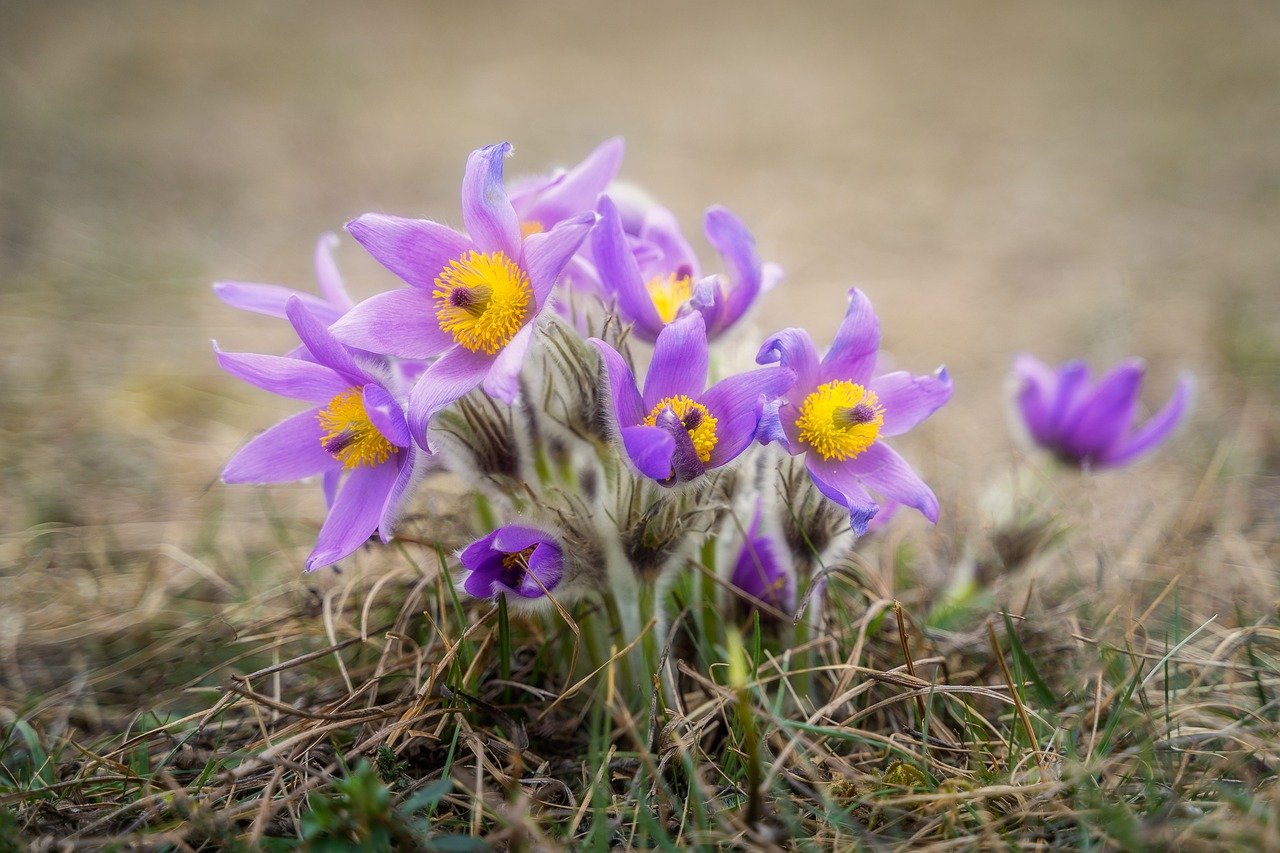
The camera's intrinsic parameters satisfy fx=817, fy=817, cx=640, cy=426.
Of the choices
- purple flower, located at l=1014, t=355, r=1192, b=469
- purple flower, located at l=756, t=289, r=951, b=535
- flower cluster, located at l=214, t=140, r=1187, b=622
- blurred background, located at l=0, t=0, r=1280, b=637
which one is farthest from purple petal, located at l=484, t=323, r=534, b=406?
purple flower, located at l=1014, t=355, r=1192, b=469

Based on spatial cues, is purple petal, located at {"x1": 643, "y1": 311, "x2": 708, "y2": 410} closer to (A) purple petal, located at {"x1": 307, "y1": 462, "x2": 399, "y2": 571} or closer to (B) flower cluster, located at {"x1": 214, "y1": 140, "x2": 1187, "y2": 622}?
(B) flower cluster, located at {"x1": 214, "y1": 140, "x2": 1187, "y2": 622}

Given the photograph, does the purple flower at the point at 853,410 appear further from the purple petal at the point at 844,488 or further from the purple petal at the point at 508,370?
the purple petal at the point at 508,370

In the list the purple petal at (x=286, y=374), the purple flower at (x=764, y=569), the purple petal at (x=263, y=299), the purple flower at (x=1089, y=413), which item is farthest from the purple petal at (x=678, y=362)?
the purple flower at (x=1089, y=413)

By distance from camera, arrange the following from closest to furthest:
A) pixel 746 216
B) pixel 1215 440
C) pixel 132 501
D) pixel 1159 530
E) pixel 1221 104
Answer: pixel 1159 530, pixel 132 501, pixel 1215 440, pixel 746 216, pixel 1221 104

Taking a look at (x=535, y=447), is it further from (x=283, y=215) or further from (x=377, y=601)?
(x=283, y=215)

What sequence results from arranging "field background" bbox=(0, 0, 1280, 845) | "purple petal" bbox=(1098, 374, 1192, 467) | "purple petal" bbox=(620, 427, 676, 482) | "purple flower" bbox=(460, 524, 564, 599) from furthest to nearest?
"field background" bbox=(0, 0, 1280, 845)
"purple petal" bbox=(1098, 374, 1192, 467)
"purple flower" bbox=(460, 524, 564, 599)
"purple petal" bbox=(620, 427, 676, 482)

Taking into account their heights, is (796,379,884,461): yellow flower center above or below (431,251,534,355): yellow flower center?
below

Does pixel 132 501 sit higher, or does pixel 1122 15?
pixel 1122 15

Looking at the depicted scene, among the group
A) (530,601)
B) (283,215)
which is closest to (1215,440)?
(530,601)
